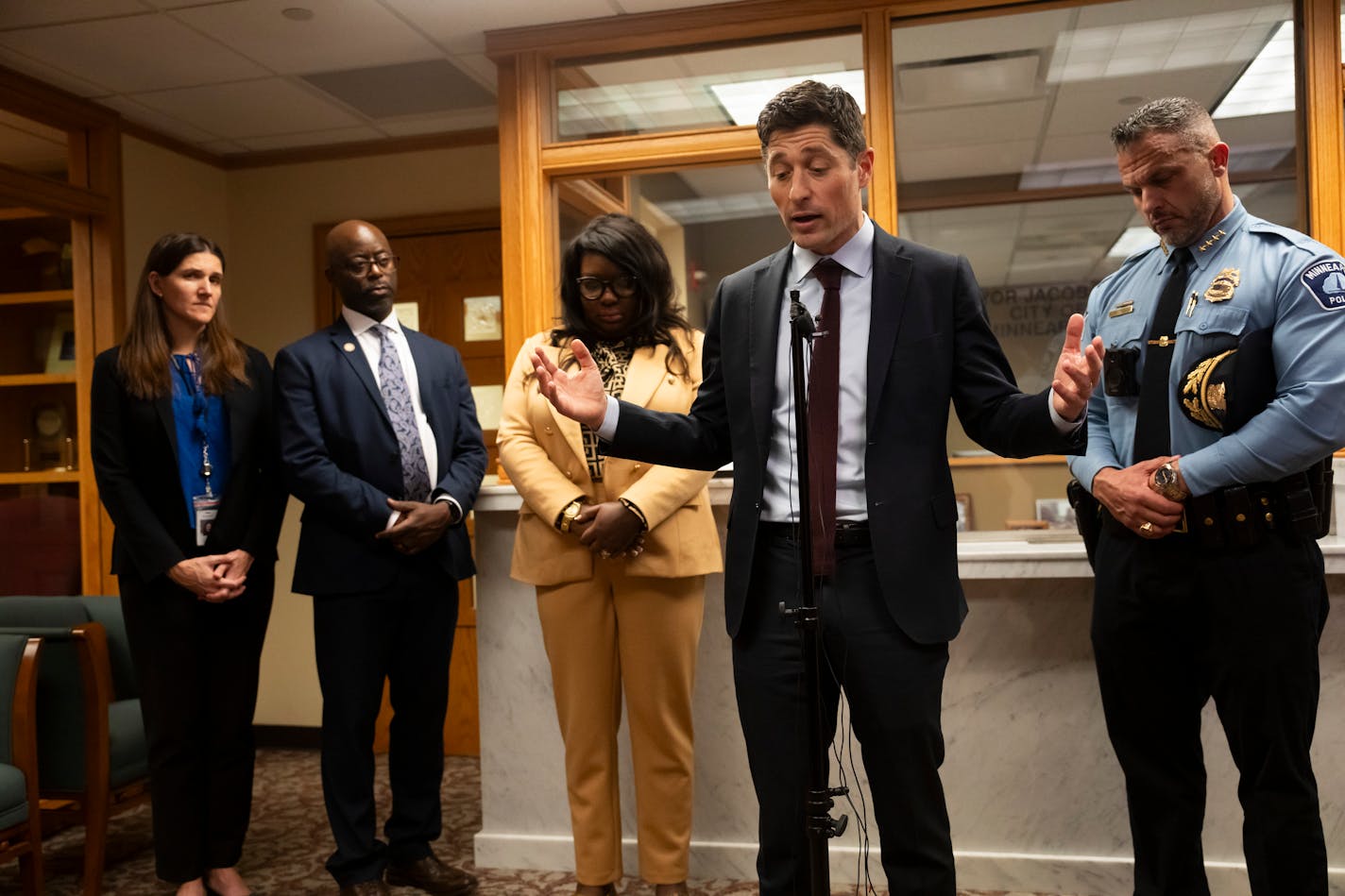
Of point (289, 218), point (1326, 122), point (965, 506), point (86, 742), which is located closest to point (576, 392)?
point (86, 742)

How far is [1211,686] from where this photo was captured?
2.16 m

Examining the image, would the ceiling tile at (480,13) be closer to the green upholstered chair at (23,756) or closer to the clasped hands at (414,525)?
the clasped hands at (414,525)

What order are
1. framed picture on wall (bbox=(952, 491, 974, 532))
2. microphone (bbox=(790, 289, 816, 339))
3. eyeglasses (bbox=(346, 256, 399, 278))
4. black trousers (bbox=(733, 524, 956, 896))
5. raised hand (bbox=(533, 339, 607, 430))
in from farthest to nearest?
framed picture on wall (bbox=(952, 491, 974, 532)), eyeglasses (bbox=(346, 256, 399, 278)), raised hand (bbox=(533, 339, 607, 430)), black trousers (bbox=(733, 524, 956, 896)), microphone (bbox=(790, 289, 816, 339))

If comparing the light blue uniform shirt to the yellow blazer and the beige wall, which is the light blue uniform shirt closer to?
the yellow blazer

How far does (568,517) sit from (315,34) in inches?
87.5

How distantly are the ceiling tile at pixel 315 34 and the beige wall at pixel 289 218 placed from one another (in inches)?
40.9

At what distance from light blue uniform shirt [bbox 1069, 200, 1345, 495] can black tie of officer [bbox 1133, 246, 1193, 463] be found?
14 millimetres

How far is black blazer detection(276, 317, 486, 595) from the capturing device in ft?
9.32

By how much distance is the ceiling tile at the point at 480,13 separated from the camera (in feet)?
12.1

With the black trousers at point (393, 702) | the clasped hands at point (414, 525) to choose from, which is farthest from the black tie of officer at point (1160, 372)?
the black trousers at point (393, 702)

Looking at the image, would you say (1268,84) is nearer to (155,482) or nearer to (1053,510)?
(1053,510)

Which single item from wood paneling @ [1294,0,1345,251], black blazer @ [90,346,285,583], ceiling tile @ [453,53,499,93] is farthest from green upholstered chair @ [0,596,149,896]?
wood paneling @ [1294,0,1345,251]

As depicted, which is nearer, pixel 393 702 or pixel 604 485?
pixel 604 485

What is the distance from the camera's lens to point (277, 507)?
306 cm
